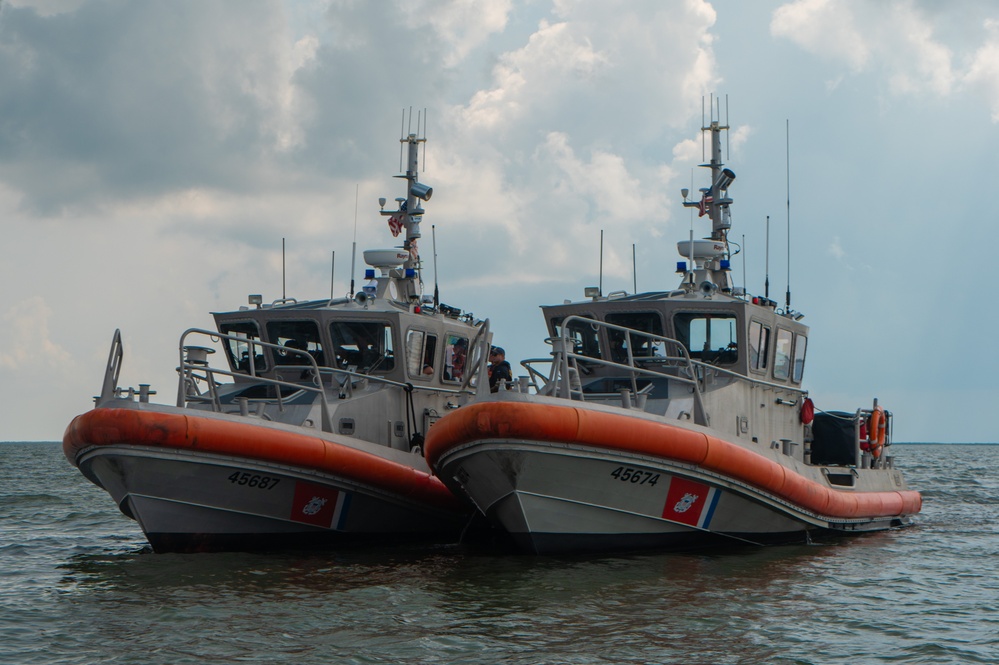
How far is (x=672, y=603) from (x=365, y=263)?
8.30 meters

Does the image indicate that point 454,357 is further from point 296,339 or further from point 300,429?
point 300,429

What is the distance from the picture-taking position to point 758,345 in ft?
47.5

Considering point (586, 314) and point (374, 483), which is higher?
point (586, 314)

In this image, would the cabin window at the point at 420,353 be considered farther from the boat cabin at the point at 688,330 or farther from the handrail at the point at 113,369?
the handrail at the point at 113,369

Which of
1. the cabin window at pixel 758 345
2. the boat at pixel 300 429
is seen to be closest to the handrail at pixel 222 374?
the boat at pixel 300 429

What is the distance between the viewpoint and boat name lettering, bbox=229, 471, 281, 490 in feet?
41.9

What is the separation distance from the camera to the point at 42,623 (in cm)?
982

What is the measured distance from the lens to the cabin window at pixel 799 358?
1555 centimetres

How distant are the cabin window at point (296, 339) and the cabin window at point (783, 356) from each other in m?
5.59

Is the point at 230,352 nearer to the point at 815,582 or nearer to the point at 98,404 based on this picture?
the point at 98,404

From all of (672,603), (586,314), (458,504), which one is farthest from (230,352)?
(672,603)

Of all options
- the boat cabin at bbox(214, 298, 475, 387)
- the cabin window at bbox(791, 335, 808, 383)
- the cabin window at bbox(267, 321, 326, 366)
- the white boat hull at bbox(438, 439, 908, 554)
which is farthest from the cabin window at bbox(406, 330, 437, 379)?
the cabin window at bbox(791, 335, 808, 383)

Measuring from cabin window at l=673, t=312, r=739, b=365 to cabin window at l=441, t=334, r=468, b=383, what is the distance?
3.11 metres

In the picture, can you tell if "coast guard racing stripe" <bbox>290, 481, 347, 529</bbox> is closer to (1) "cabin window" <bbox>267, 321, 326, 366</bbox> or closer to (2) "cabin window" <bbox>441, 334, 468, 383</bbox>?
(1) "cabin window" <bbox>267, 321, 326, 366</bbox>
